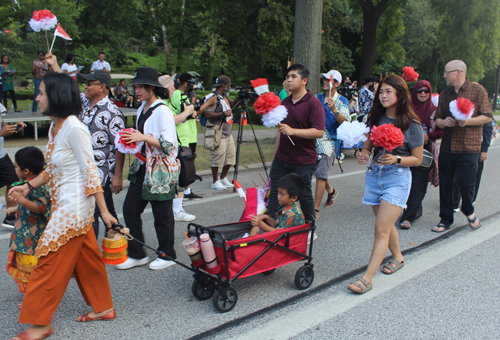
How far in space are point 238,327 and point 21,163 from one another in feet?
6.76

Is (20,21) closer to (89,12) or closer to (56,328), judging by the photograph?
(89,12)

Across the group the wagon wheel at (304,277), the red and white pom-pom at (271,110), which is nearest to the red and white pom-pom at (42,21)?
the red and white pom-pom at (271,110)

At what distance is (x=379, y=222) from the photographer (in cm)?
375

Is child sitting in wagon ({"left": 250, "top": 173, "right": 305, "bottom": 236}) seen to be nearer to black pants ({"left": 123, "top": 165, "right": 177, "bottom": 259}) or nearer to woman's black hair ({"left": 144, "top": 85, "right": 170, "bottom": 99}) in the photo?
black pants ({"left": 123, "top": 165, "right": 177, "bottom": 259})

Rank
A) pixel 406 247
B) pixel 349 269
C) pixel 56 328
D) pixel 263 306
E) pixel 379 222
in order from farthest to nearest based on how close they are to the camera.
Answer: pixel 406 247, pixel 349 269, pixel 379 222, pixel 263 306, pixel 56 328

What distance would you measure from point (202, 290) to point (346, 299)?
1.23 metres

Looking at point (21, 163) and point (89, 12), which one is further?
point (89, 12)

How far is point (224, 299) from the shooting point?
129 inches

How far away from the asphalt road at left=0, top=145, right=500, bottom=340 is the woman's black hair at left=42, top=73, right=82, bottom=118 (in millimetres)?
1567

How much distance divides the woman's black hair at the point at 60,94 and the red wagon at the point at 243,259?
52.8 inches

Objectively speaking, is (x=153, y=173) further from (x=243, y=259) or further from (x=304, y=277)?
(x=304, y=277)

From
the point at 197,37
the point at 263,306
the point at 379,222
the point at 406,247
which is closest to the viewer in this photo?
the point at 263,306

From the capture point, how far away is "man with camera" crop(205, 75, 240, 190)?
7250 millimetres

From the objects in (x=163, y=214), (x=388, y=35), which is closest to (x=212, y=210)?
(x=163, y=214)
